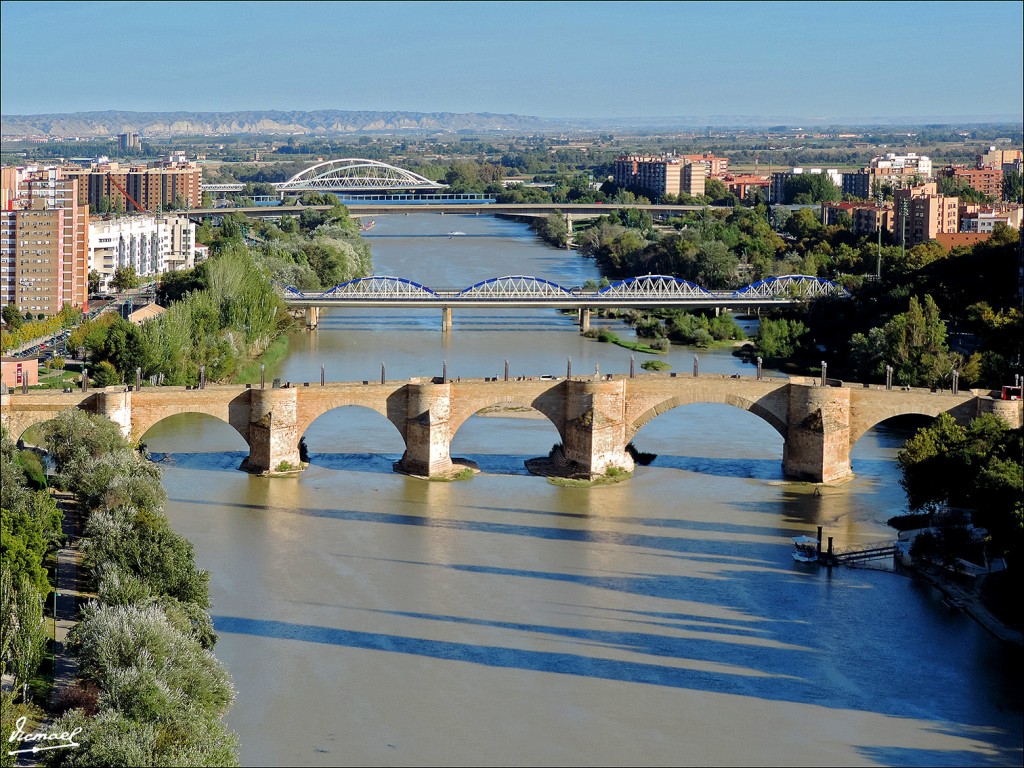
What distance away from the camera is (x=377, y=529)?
16156 millimetres

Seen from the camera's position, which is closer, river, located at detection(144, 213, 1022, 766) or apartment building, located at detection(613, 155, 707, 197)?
river, located at detection(144, 213, 1022, 766)

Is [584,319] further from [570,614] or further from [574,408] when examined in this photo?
[570,614]

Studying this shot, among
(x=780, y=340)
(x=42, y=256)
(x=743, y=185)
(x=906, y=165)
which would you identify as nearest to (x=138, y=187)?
(x=743, y=185)

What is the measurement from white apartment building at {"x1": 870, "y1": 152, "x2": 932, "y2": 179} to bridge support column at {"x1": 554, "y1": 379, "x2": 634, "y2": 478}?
43398 mm

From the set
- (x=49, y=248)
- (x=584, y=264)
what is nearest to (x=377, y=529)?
(x=49, y=248)

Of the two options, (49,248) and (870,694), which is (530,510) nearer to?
(870,694)

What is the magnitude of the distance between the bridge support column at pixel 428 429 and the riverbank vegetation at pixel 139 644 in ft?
11.3

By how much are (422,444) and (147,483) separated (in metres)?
3.84

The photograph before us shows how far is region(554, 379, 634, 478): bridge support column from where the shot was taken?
1831 cm

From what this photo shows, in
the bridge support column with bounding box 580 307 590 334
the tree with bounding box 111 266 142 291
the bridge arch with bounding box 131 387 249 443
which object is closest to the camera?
the bridge arch with bounding box 131 387 249 443

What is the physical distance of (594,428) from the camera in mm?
18281

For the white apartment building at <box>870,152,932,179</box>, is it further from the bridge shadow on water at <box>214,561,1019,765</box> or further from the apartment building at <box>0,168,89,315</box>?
the bridge shadow on water at <box>214,561,1019,765</box>

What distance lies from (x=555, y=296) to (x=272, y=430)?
14.3 metres

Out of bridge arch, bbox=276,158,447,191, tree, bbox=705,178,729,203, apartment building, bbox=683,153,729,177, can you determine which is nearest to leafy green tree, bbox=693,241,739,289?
tree, bbox=705,178,729,203
